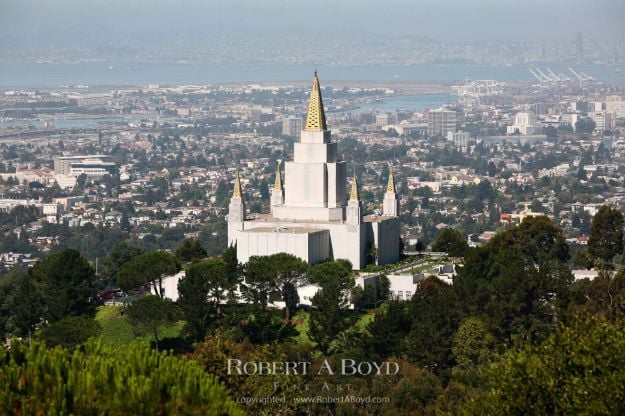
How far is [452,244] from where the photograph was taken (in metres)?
37.2

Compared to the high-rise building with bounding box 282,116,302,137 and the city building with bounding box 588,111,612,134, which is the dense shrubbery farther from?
the city building with bounding box 588,111,612,134

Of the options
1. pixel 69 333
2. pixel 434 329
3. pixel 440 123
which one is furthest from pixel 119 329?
pixel 440 123

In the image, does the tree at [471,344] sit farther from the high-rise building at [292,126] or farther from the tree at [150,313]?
the high-rise building at [292,126]

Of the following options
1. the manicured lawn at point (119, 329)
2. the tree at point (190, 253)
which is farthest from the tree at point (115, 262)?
the manicured lawn at point (119, 329)

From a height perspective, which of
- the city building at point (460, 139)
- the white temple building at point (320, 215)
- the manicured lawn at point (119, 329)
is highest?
the white temple building at point (320, 215)

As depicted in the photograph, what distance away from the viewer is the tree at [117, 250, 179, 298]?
3275cm

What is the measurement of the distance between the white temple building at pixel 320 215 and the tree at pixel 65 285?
2970 mm

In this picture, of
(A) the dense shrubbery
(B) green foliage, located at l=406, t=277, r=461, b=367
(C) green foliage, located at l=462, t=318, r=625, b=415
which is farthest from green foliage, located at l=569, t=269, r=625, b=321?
(C) green foliage, located at l=462, t=318, r=625, b=415

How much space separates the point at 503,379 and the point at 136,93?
179332mm

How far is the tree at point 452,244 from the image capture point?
3688 cm

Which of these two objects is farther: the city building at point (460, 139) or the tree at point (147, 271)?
the city building at point (460, 139)

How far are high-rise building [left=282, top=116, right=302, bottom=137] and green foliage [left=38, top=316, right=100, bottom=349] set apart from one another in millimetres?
107184

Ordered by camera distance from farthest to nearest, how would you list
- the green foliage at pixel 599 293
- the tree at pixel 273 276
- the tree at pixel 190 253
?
the tree at pixel 190 253, the tree at pixel 273 276, the green foliage at pixel 599 293

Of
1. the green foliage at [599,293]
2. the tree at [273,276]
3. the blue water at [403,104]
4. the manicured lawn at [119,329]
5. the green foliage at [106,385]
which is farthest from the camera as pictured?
the blue water at [403,104]
